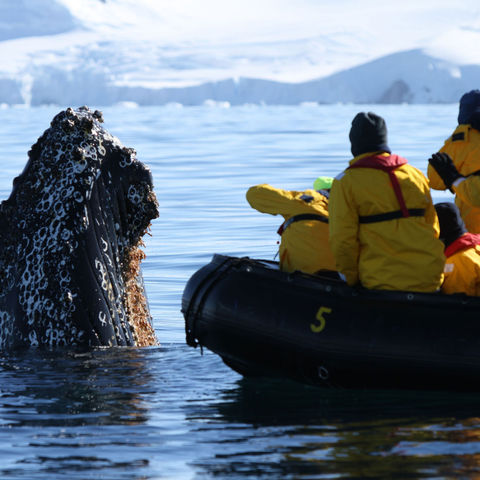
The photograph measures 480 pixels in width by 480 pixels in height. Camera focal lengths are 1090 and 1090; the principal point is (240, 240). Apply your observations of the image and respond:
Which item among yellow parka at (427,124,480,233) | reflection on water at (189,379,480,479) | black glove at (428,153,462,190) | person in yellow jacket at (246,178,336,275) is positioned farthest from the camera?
yellow parka at (427,124,480,233)

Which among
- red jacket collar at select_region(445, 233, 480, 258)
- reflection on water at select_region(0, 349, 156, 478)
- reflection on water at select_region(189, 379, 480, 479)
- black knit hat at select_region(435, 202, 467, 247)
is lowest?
reflection on water at select_region(189, 379, 480, 479)

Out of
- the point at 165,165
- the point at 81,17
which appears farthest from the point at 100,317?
the point at 81,17

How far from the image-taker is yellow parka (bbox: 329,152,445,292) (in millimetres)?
6547

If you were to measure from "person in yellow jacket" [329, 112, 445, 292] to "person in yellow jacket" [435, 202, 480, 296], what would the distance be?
0.58 feet

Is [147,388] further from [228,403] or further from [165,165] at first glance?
[165,165]

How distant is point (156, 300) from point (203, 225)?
5700 millimetres

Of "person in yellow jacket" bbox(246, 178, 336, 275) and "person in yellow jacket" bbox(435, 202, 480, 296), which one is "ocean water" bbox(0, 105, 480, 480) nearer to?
"person in yellow jacket" bbox(435, 202, 480, 296)

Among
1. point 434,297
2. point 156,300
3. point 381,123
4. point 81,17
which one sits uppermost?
point 81,17

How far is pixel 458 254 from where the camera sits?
22.6 feet

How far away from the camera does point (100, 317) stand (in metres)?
7.66

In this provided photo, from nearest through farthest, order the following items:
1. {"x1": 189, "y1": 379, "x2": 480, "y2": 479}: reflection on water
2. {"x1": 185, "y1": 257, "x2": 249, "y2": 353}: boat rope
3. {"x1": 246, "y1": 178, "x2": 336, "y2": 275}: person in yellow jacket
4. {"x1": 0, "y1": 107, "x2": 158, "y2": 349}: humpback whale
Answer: {"x1": 189, "y1": 379, "x2": 480, "y2": 479}: reflection on water < {"x1": 246, "y1": 178, "x2": 336, "y2": 275}: person in yellow jacket < {"x1": 185, "y1": 257, "x2": 249, "y2": 353}: boat rope < {"x1": 0, "y1": 107, "x2": 158, "y2": 349}: humpback whale

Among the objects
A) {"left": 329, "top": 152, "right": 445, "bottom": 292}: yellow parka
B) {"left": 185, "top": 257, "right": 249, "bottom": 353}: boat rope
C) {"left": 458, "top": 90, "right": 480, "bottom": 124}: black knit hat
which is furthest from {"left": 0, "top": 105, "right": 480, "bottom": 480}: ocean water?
{"left": 458, "top": 90, "right": 480, "bottom": 124}: black knit hat

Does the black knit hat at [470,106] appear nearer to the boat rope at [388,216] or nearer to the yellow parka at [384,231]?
the yellow parka at [384,231]

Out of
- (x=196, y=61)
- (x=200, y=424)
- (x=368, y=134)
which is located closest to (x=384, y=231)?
(x=368, y=134)
